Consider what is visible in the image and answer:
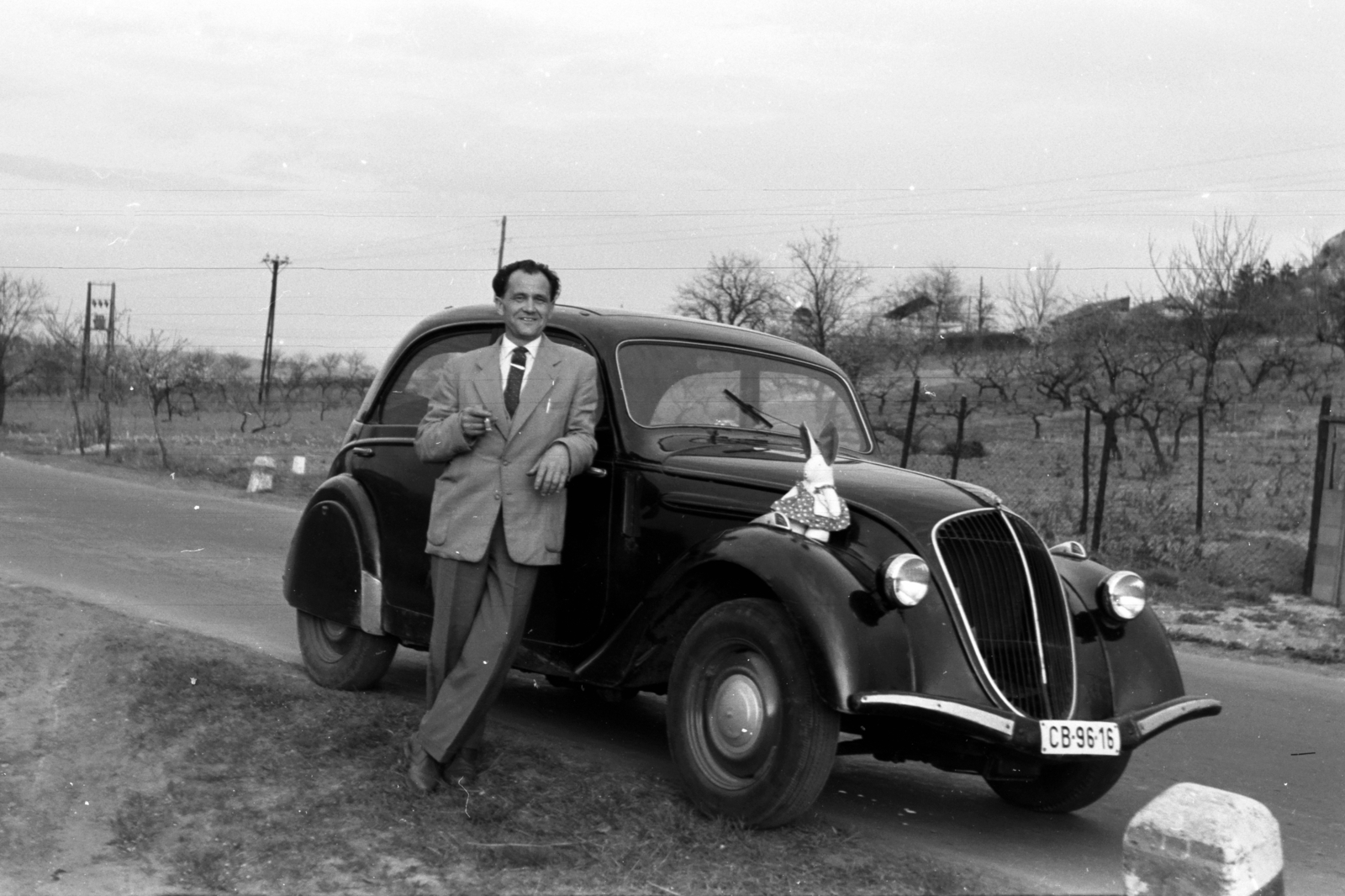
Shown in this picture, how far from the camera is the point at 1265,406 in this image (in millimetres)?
38469

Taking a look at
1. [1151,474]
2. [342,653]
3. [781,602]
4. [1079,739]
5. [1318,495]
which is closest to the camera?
[1079,739]

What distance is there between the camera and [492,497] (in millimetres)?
5082

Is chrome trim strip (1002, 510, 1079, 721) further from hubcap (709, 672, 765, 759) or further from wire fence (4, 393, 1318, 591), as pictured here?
wire fence (4, 393, 1318, 591)

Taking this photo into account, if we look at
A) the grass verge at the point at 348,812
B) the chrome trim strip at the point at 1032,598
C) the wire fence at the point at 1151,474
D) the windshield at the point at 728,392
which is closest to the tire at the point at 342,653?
the grass verge at the point at 348,812

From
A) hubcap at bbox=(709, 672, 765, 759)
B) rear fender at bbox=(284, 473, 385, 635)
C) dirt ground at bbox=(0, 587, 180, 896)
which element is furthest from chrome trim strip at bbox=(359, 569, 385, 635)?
hubcap at bbox=(709, 672, 765, 759)

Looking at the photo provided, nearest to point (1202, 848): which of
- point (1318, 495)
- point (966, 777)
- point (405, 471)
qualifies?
point (966, 777)

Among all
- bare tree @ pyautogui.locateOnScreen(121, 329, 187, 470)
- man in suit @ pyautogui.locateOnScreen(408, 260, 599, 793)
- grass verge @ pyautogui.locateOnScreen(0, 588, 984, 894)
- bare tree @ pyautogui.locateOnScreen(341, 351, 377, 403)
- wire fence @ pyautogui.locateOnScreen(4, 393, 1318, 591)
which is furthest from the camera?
bare tree @ pyautogui.locateOnScreen(341, 351, 377, 403)

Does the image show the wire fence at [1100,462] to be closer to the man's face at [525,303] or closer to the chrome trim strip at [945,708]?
the man's face at [525,303]

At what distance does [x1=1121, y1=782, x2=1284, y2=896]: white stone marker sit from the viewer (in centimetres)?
365

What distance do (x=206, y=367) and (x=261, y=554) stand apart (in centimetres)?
8548

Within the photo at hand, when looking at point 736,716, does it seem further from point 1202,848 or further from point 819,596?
point 1202,848

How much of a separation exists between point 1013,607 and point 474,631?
1931 millimetres

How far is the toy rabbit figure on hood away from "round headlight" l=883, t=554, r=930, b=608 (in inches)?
10.8

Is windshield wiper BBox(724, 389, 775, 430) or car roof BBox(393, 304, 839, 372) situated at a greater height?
car roof BBox(393, 304, 839, 372)
